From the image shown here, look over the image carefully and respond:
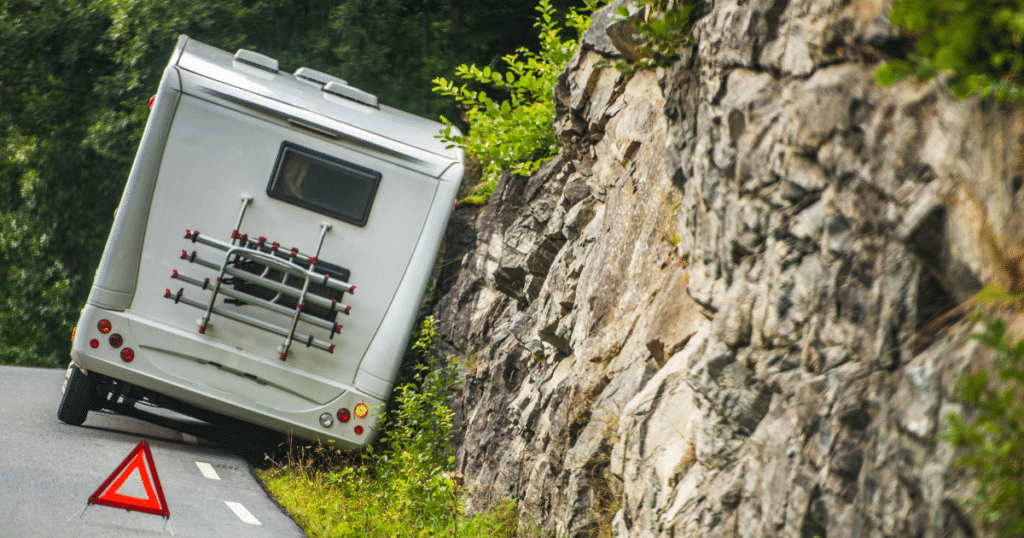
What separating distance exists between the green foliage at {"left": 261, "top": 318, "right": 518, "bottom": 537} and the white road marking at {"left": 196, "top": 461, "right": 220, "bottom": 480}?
1.74ft

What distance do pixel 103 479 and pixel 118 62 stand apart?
13.1 metres

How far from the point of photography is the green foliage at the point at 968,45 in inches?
100

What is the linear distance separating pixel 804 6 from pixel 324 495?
6.36 m

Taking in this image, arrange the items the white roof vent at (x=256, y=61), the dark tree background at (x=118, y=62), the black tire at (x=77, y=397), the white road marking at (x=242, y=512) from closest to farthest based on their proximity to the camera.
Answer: the white road marking at (x=242, y=512) → the black tire at (x=77, y=397) → the white roof vent at (x=256, y=61) → the dark tree background at (x=118, y=62)

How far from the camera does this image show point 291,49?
18250 millimetres

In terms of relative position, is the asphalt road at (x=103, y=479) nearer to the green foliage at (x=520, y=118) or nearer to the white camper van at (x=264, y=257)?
the white camper van at (x=264, y=257)

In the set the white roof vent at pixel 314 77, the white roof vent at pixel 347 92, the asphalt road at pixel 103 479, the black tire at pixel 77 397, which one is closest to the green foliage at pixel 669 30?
the asphalt road at pixel 103 479

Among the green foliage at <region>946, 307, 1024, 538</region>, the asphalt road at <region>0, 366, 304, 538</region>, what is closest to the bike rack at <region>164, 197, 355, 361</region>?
the asphalt road at <region>0, 366, 304, 538</region>

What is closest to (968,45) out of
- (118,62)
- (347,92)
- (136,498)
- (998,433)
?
(998,433)

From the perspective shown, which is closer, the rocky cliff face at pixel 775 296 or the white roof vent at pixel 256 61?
the rocky cliff face at pixel 775 296

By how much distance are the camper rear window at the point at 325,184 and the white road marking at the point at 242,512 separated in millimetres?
2927

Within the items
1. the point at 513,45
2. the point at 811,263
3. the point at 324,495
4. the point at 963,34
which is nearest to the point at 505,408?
the point at 324,495

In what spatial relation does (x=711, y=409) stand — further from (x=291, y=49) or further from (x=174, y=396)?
(x=291, y=49)

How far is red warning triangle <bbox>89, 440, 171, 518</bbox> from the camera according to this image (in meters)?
5.85
